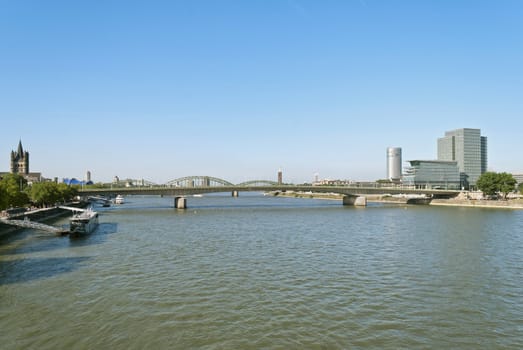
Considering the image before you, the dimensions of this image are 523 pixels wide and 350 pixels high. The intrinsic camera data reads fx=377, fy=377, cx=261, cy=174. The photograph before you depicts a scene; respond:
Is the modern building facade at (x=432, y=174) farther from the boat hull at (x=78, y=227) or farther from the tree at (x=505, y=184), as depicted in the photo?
the boat hull at (x=78, y=227)

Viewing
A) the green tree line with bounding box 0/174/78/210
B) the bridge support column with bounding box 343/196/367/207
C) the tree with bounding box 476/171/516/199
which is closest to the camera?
the green tree line with bounding box 0/174/78/210

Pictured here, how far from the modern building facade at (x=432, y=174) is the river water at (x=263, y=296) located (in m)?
130

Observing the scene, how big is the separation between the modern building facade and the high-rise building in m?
21.3

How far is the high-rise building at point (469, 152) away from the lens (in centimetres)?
17900

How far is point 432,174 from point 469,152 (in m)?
41.2

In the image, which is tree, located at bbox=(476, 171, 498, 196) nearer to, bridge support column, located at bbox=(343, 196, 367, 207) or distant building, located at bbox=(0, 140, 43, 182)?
bridge support column, located at bbox=(343, 196, 367, 207)

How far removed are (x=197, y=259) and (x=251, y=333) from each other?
1247cm

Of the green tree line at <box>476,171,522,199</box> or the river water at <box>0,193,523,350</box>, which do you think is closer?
the river water at <box>0,193,523,350</box>

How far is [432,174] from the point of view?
15362cm

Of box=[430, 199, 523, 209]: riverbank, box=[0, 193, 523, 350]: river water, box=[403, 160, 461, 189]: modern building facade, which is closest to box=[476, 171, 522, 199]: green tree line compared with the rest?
box=[430, 199, 523, 209]: riverbank

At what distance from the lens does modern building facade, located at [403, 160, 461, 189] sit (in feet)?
501

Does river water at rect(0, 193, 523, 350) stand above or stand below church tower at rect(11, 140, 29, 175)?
below

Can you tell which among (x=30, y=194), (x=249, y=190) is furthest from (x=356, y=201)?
(x=30, y=194)

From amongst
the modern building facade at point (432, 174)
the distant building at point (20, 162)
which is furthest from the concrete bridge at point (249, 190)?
the distant building at point (20, 162)
